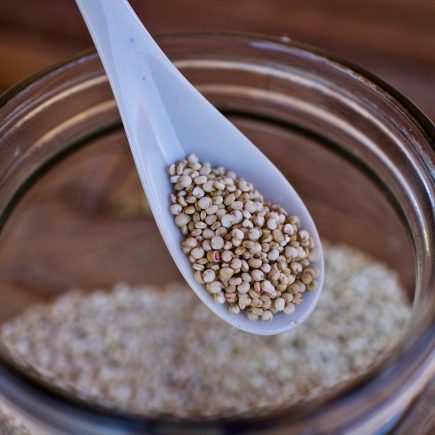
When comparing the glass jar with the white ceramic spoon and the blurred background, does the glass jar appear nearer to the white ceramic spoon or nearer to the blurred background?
the white ceramic spoon

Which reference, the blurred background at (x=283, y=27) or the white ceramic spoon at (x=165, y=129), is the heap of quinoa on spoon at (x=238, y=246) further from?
the blurred background at (x=283, y=27)

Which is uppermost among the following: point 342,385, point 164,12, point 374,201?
point 164,12

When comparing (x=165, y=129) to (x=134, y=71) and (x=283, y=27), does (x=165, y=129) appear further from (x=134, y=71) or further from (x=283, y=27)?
(x=283, y=27)

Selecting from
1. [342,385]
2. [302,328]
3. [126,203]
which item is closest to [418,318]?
[342,385]

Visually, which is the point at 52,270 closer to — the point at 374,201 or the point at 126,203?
the point at 126,203

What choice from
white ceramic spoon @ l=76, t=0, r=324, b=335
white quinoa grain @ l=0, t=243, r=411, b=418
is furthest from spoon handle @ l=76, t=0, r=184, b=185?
white quinoa grain @ l=0, t=243, r=411, b=418
